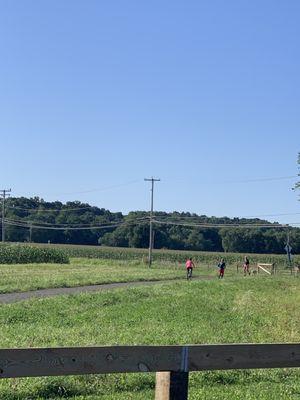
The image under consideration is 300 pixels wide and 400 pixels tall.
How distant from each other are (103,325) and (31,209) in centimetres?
14026

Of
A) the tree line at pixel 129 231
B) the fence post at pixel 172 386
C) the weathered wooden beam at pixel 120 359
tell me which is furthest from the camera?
the tree line at pixel 129 231

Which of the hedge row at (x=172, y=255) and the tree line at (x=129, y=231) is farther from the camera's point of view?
the tree line at (x=129, y=231)

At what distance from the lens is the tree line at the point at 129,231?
121562 mm

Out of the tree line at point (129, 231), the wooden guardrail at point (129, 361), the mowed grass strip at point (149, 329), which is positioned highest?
the tree line at point (129, 231)

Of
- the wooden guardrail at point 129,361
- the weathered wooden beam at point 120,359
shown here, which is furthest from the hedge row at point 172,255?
the wooden guardrail at point 129,361

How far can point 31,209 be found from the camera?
152 meters

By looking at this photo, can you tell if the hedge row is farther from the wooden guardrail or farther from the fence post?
the fence post

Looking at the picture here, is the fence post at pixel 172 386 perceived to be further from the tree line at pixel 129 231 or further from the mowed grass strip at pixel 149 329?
the tree line at pixel 129 231

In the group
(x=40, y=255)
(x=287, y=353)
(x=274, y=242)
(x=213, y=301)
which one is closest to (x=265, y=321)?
(x=213, y=301)

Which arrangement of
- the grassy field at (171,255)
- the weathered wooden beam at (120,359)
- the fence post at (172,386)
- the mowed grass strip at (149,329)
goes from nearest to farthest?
the weathered wooden beam at (120,359)
the fence post at (172,386)
the mowed grass strip at (149,329)
the grassy field at (171,255)

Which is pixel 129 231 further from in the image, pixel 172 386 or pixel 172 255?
pixel 172 386

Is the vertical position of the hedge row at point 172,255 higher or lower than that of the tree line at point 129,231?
lower

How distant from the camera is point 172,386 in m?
5.12

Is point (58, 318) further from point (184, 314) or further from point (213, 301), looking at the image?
point (213, 301)
